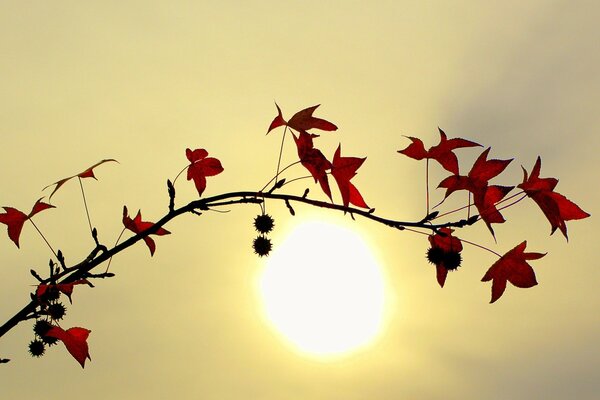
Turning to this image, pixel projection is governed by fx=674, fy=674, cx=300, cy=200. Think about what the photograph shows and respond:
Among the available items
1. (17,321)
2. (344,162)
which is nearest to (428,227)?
(344,162)

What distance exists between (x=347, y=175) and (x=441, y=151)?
1.01 meters

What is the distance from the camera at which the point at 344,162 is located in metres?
5.00

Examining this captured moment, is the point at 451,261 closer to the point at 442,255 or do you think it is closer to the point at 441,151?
the point at 442,255

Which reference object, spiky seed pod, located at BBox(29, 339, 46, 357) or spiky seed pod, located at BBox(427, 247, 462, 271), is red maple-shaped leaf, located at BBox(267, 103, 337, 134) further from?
spiky seed pod, located at BBox(29, 339, 46, 357)

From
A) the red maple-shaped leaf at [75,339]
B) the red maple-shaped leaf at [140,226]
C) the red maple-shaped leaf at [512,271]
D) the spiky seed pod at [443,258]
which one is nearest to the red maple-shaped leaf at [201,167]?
the red maple-shaped leaf at [140,226]

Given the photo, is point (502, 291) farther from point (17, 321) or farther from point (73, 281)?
point (17, 321)

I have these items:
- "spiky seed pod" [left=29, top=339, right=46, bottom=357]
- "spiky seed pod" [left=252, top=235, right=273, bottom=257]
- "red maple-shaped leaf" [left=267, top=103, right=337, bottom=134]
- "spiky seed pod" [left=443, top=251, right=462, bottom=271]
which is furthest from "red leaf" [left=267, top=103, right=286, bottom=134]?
"spiky seed pod" [left=29, top=339, right=46, bottom=357]

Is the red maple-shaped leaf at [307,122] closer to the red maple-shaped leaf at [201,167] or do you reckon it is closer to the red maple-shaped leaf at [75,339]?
the red maple-shaped leaf at [201,167]

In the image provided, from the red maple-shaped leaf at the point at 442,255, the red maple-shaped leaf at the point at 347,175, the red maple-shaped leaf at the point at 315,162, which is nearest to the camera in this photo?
the red maple-shaped leaf at the point at 315,162

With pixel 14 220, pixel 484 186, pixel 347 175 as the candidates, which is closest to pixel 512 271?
pixel 484 186

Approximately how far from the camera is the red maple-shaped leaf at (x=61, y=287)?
15.5ft

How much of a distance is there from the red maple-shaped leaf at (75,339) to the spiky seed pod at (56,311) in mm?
106

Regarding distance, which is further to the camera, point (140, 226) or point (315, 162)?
point (140, 226)

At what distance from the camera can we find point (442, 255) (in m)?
5.35
